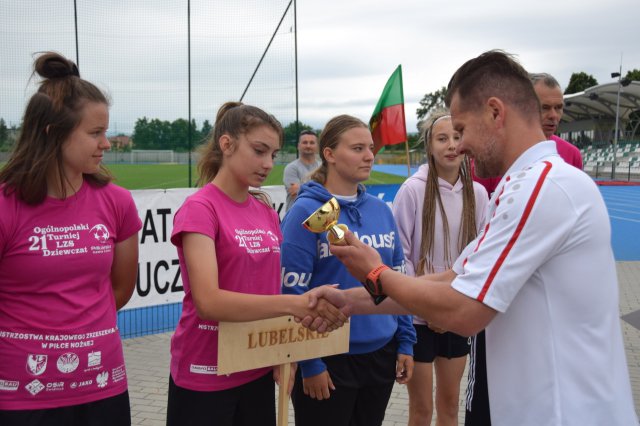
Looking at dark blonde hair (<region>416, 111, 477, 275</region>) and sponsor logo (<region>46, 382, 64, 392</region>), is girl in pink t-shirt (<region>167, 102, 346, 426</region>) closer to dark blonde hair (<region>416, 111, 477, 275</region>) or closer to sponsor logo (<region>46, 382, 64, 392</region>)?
sponsor logo (<region>46, 382, 64, 392</region>)

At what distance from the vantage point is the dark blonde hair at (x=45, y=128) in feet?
7.06

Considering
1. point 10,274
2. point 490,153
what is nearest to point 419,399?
point 490,153

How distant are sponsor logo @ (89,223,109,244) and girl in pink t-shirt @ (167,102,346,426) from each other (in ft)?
0.89

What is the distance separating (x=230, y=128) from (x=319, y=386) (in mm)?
1256

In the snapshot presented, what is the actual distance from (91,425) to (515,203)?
68.2 inches

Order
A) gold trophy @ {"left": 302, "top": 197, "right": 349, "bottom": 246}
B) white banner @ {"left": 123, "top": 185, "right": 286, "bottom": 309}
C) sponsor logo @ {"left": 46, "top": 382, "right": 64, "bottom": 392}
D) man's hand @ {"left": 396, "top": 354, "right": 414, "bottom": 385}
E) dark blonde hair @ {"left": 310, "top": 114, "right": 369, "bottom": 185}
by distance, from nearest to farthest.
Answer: sponsor logo @ {"left": 46, "top": 382, "right": 64, "bottom": 392} → gold trophy @ {"left": 302, "top": 197, "right": 349, "bottom": 246} → man's hand @ {"left": 396, "top": 354, "right": 414, "bottom": 385} → dark blonde hair @ {"left": 310, "top": 114, "right": 369, "bottom": 185} → white banner @ {"left": 123, "top": 185, "right": 286, "bottom": 309}

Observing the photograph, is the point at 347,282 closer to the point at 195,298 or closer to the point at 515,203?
the point at 195,298

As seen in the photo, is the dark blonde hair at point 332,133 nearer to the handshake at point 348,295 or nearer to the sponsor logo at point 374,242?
the sponsor logo at point 374,242

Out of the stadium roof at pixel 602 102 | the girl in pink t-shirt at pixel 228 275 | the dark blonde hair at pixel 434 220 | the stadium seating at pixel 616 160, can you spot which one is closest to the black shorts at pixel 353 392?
the girl in pink t-shirt at pixel 228 275

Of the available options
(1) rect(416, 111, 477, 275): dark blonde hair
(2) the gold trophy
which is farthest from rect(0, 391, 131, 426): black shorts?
(1) rect(416, 111, 477, 275): dark blonde hair

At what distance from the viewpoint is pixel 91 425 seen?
224 centimetres

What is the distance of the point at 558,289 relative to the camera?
5.49 feet

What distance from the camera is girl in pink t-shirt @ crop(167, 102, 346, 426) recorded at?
7.51 ft

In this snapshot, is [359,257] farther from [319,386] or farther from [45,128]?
[45,128]
